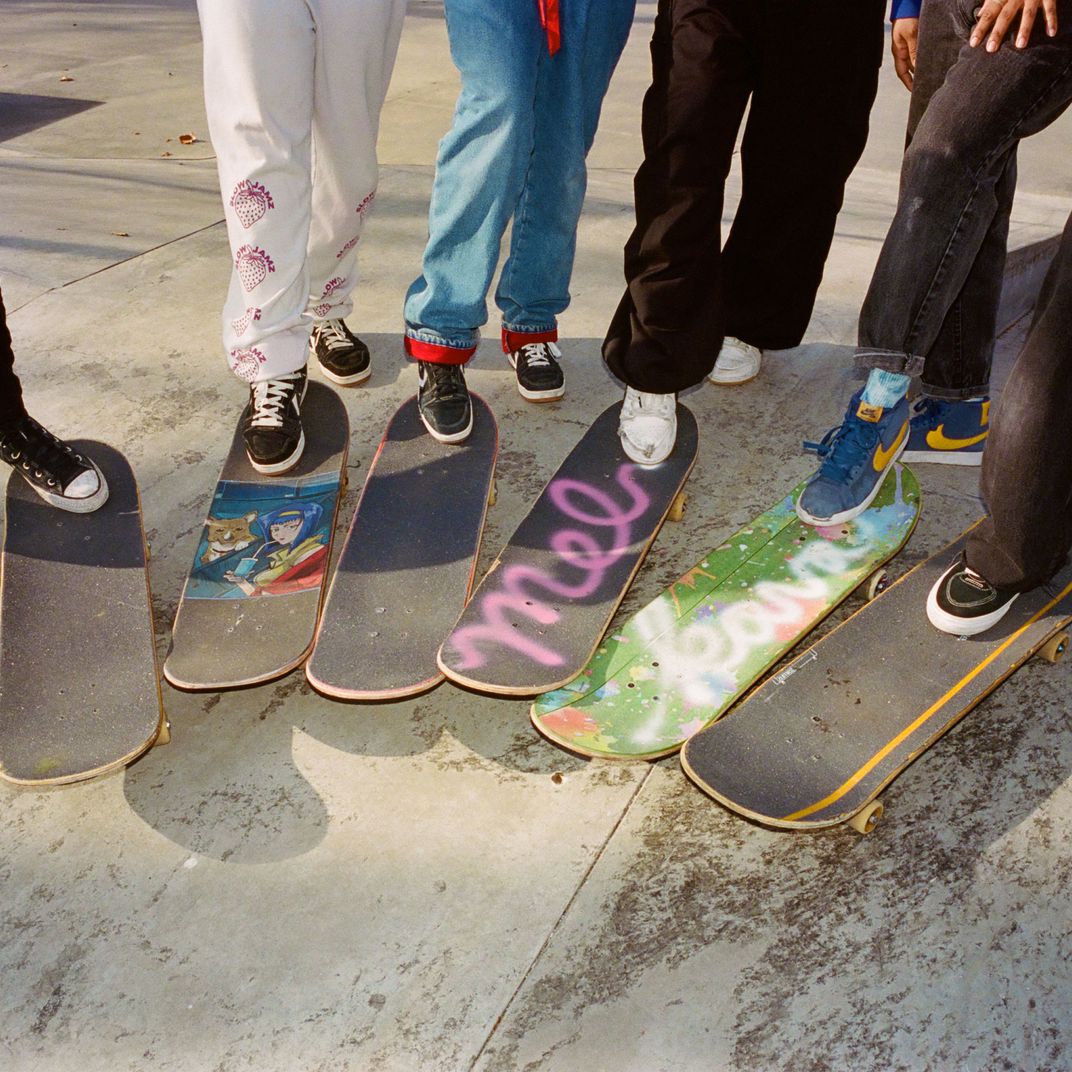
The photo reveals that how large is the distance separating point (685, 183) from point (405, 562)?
1.00 m

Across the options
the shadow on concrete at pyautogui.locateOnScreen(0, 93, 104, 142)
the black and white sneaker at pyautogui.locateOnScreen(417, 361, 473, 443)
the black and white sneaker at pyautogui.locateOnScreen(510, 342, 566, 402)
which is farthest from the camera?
the shadow on concrete at pyautogui.locateOnScreen(0, 93, 104, 142)

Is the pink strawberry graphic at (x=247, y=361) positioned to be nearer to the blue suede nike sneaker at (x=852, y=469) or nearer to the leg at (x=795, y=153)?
the leg at (x=795, y=153)

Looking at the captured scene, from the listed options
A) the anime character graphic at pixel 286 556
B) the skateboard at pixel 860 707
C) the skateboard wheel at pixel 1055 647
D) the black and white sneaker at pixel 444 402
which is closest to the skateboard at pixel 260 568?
the anime character graphic at pixel 286 556

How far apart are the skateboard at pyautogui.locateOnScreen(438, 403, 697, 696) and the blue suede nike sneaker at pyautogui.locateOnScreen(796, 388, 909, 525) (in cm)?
31

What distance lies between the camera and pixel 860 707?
1821mm

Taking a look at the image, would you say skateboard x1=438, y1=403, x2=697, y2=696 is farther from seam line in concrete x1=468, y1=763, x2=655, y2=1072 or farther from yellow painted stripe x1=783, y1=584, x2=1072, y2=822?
yellow painted stripe x1=783, y1=584, x2=1072, y2=822

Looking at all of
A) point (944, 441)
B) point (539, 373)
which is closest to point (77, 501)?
point (539, 373)

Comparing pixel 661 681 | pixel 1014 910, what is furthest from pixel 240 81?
pixel 1014 910

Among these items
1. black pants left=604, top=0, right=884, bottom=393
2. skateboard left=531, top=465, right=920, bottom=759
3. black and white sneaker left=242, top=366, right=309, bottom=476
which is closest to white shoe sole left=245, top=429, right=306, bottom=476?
black and white sneaker left=242, top=366, right=309, bottom=476

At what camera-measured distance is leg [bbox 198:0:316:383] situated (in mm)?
2062

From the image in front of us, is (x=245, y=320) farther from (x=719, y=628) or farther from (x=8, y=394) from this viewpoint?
(x=719, y=628)

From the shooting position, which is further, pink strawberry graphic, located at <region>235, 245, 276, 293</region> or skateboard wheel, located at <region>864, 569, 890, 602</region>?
pink strawberry graphic, located at <region>235, 245, 276, 293</region>

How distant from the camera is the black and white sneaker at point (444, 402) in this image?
249 centimetres

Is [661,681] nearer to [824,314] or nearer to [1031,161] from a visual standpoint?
[824,314]
